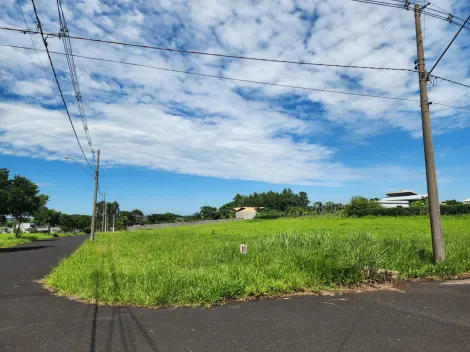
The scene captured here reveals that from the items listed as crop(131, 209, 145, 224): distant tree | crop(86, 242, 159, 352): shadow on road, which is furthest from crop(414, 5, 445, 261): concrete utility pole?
A: crop(131, 209, 145, 224): distant tree

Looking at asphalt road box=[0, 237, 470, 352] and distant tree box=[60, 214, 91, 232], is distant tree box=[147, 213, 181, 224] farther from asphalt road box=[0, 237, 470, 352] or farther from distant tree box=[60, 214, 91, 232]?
asphalt road box=[0, 237, 470, 352]

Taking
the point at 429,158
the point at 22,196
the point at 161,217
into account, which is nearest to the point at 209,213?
the point at 161,217

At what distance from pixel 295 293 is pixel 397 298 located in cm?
218

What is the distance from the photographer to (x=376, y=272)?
348 inches

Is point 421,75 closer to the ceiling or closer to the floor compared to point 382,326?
closer to the ceiling

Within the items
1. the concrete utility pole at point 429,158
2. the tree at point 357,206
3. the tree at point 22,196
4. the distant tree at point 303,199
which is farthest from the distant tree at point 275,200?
the concrete utility pole at point 429,158

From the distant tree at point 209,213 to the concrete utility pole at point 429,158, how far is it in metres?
97.9

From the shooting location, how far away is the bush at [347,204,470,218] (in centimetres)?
4359

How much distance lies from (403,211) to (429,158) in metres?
40.9

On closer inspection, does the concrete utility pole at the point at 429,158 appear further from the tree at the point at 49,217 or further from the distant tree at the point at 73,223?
the distant tree at the point at 73,223

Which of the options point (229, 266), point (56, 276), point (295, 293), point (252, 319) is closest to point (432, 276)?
point (295, 293)

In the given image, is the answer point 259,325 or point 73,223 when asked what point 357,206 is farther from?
point 73,223

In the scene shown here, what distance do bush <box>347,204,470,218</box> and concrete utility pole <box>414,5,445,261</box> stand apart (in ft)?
130

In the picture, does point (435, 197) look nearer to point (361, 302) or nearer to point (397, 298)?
point (397, 298)
